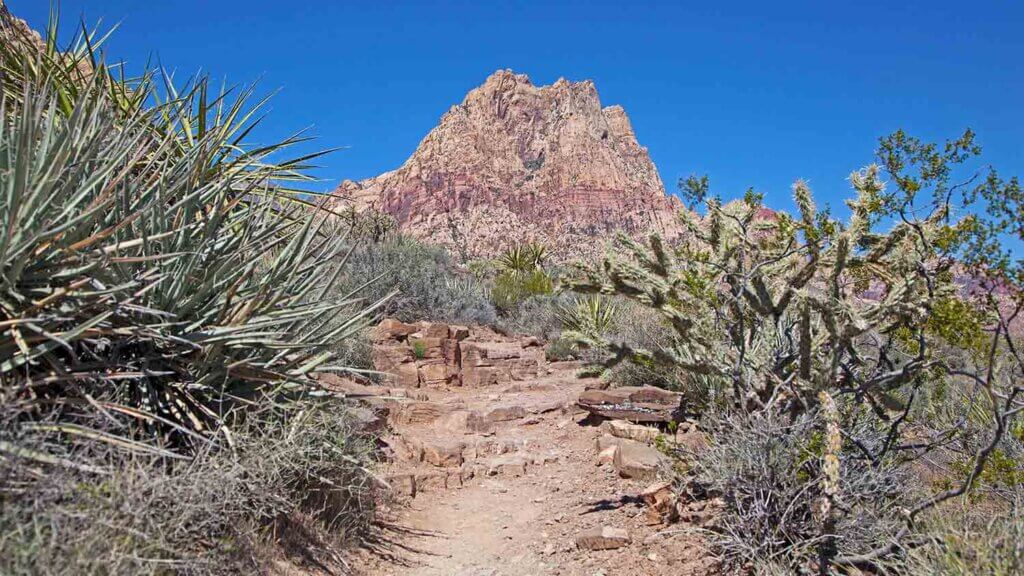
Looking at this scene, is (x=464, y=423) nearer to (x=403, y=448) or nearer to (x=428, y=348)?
(x=403, y=448)

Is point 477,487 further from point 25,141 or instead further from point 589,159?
point 589,159

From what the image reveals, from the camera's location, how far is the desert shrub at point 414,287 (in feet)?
43.9

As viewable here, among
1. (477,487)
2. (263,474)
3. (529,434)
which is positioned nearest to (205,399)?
(263,474)

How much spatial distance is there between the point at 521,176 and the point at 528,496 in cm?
8737

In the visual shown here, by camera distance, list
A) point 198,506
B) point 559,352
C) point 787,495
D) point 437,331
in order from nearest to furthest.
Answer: point 198,506 → point 787,495 → point 437,331 → point 559,352

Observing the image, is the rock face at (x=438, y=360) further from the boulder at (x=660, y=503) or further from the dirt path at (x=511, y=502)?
the boulder at (x=660, y=503)

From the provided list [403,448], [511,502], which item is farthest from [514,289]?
Result: [511,502]

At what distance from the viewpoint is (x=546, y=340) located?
14461 mm

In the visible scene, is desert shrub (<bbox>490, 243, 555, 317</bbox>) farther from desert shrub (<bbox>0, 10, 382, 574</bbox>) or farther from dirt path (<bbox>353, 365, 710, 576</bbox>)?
desert shrub (<bbox>0, 10, 382, 574</bbox>)

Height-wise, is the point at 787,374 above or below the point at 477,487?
above

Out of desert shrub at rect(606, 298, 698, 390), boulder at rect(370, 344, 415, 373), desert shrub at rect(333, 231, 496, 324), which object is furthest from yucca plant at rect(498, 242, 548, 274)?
boulder at rect(370, 344, 415, 373)

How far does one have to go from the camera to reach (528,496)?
222 inches

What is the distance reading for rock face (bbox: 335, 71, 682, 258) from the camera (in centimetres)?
7931

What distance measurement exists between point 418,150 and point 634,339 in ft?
298
